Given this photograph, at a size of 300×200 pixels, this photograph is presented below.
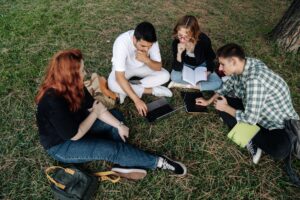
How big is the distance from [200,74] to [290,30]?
2099 millimetres

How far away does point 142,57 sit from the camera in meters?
3.71

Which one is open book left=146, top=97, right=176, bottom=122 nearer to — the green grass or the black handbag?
the green grass

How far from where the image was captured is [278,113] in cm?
328

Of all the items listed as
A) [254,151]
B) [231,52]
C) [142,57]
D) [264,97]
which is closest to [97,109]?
[142,57]

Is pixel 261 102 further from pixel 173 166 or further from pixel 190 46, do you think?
pixel 190 46

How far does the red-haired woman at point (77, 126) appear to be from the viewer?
2.62 m

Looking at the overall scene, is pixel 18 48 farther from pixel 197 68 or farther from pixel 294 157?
pixel 294 157

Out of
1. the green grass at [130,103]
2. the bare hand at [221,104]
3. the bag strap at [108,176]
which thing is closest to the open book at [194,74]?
the green grass at [130,103]

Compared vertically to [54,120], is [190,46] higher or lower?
higher

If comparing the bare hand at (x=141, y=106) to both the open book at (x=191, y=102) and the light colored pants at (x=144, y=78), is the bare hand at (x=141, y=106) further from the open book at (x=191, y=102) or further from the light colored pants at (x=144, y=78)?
the open book at (x=191, y=102)

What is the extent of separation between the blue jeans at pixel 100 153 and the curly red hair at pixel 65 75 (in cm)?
50

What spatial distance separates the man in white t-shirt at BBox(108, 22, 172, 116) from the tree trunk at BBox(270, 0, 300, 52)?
2476mm

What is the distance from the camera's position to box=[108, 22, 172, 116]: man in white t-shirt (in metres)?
3.33

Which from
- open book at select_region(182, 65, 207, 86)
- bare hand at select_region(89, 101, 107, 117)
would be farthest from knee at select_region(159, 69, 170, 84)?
bare hand at select_region(89, 101, 107, 117)
